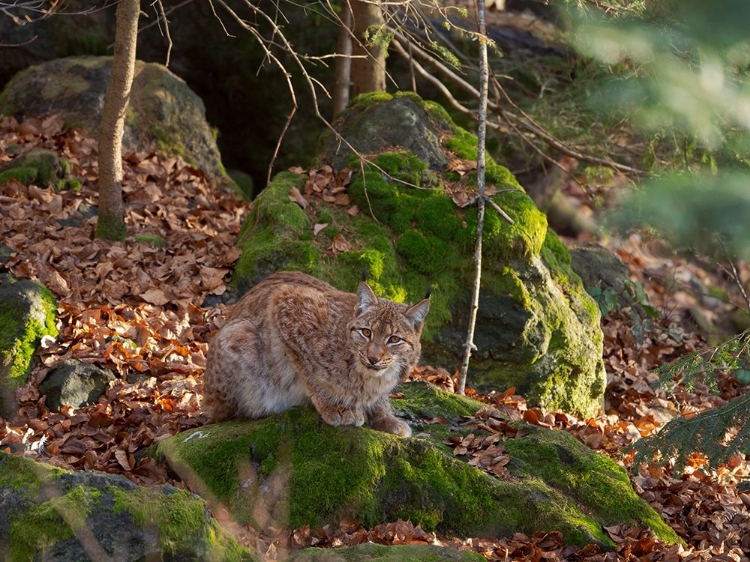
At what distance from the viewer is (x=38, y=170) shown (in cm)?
1083

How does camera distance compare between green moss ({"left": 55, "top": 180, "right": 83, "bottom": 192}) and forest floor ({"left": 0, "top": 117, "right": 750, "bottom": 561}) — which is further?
green moss ({"left": 55, "top": 180, "right": 83, "bottom": 192})

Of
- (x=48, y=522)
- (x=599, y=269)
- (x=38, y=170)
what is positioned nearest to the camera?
(x=48, y=522)

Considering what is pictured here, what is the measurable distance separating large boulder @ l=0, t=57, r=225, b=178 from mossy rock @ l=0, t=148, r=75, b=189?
4.04 ft

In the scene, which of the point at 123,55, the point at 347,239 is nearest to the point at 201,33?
the point at 123,55

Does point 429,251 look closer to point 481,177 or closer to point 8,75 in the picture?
point 481,177

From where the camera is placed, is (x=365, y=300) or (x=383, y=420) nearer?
(x=365, y=300)

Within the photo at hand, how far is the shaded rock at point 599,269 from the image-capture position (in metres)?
12.2

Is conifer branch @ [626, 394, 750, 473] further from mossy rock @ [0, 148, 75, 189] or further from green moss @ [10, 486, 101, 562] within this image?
mossy rock @ [0, 148, 75, 189]

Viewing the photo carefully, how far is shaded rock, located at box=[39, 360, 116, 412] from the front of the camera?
7570mm

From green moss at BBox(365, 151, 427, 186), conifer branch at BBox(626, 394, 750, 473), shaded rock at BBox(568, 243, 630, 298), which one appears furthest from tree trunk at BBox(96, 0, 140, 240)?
conifer branch at BBox(626, 394, 750, 473)

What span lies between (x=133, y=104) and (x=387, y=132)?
4.02 meters

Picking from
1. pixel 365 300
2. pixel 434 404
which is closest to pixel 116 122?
pixel 365 300

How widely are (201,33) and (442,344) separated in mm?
8093

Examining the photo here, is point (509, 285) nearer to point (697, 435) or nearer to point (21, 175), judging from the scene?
point (697, 435)
